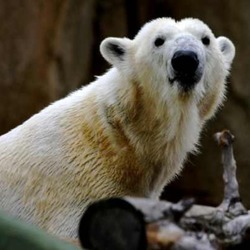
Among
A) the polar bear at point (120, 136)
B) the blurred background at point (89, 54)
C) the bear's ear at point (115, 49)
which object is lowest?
the blurred background at point (89, 54)

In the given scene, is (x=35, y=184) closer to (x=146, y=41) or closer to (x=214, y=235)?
(x=146, y=41)

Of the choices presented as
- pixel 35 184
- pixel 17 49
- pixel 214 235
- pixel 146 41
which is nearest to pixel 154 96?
pixel 146 41

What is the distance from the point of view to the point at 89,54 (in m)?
11.7

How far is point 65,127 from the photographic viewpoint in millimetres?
6129

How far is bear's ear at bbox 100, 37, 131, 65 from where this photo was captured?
6.15 meters

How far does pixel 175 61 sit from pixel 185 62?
7 cm

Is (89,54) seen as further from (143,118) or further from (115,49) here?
(143,118)

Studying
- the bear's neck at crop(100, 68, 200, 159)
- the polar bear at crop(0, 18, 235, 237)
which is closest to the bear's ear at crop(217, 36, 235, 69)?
the polar bear at crop(0, 18, 235, 237)

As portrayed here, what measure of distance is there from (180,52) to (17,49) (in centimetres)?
518

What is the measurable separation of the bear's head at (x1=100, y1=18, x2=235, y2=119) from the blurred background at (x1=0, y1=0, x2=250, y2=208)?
4199mm

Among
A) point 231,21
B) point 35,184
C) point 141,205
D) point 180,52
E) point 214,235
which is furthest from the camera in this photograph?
point 231,21

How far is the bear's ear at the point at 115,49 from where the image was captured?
242 inches

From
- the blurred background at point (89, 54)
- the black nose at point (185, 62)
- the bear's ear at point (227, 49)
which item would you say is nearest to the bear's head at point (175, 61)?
the black nose at point (185, 62)

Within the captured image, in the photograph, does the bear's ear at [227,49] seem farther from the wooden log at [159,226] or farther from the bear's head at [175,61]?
the wooden log at [159,226]
